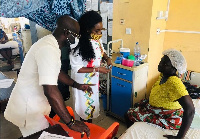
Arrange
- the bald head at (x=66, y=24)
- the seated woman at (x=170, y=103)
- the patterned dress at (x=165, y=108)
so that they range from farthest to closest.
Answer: the patterned dress at (x=165, y=108)
the seated woman at (x=170, y=103)
the bald head at (x=66, y=24)

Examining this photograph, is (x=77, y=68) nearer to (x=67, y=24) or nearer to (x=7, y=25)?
(x=67, y=24)

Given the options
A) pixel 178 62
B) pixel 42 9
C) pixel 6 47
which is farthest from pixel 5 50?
pixel 178 62

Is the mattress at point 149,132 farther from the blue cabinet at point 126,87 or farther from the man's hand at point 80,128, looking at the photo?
the blue cabinet at point 126,87

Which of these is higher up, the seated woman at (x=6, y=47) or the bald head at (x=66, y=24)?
the bald head at (x=66, y=24)

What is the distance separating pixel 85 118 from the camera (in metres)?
2.09

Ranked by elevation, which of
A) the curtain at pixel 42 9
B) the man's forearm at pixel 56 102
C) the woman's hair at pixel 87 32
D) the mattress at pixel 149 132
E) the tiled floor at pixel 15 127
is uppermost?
the curtain at pixel 42 9

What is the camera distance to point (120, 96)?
2.63 metres

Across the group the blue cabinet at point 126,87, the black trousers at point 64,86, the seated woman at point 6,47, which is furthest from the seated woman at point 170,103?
the seated woman at point 6,47

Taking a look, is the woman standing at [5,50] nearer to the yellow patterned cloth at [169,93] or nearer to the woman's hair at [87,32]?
the woman's hair at [87,32]

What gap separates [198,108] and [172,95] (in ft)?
2.83

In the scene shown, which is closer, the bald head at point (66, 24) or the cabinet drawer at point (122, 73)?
the bald head at point (66, 24)

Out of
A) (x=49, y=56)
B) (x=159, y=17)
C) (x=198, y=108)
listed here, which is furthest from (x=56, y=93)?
(x=159, y=17)

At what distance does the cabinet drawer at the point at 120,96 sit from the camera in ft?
8.27

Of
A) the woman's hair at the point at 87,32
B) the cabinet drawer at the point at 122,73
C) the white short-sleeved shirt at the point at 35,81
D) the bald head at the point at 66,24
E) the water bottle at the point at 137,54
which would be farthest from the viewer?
the water bottle at the point at 137,54
